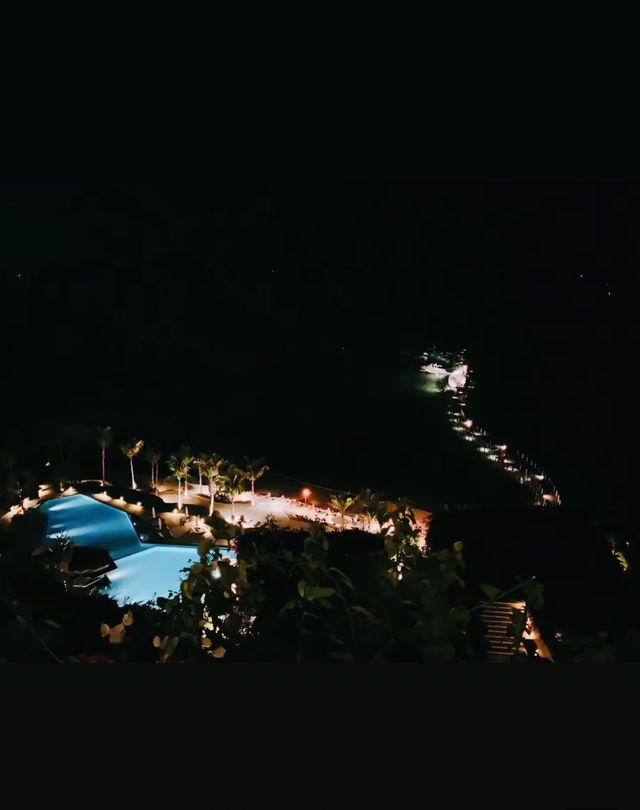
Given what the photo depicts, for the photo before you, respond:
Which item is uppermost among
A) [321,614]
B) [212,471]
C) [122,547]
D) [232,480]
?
[321,614]

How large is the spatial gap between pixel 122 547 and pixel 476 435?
20572mm

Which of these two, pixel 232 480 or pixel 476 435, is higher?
pixel 232 480

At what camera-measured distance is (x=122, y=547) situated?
12.4 m

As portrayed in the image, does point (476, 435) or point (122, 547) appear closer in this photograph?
point (122, 547)

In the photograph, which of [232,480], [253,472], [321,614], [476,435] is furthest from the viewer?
[476,435]

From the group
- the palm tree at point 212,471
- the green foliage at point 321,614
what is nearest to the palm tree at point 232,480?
the palm tree at point 212,471

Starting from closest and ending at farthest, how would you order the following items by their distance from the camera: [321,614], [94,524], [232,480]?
[321,614], [94,524], [232,480]

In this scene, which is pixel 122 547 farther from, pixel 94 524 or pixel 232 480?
pixel 232 480

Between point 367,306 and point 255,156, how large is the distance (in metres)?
34.4

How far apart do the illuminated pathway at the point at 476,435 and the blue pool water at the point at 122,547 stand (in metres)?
13.6

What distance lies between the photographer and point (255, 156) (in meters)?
1.15

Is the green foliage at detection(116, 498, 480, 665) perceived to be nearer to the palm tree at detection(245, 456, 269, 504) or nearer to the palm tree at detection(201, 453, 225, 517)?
the palm tree at detection(245, 456, 269, 504)

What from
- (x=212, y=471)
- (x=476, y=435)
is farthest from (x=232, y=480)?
(x=476, y=435)

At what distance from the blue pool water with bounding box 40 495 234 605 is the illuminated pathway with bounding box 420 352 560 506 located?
1358 centimetres
